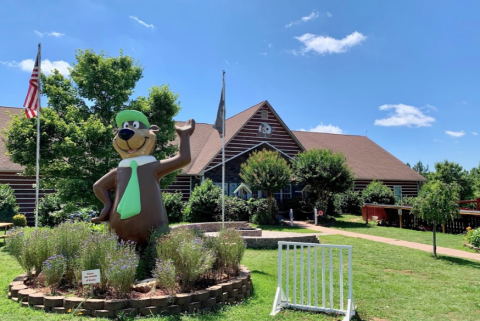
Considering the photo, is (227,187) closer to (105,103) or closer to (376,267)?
(105,103)

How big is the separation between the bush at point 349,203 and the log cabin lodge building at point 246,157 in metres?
2.46

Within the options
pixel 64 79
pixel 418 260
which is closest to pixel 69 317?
pixel 418 260

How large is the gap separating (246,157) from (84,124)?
13271 mm

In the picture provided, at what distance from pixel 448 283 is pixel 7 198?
1921 cm

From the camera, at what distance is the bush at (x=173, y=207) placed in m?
20.2

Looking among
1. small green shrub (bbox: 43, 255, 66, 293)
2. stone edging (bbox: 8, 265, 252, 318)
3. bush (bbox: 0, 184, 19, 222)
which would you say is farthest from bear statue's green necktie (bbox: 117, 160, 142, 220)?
bush (bbox: 0, 184, 19, 222)

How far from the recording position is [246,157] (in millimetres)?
24094

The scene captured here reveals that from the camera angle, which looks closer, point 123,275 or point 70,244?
point 123,275

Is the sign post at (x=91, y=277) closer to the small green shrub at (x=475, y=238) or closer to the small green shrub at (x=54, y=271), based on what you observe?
the small green shrub at (x=54, y=271)

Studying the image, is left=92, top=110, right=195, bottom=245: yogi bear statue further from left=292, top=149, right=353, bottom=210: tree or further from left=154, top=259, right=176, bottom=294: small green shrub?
left=292, top=149, right=353, bottom=210: tree

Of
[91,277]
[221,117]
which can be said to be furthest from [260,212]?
[91,277]

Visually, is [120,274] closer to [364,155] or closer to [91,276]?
[91,276]

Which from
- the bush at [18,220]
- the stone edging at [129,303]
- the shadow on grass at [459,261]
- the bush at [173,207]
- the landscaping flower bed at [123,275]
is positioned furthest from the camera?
the bush at [173,207]

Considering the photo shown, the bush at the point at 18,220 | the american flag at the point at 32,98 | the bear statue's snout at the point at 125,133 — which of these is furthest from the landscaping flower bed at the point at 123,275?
the bush at the point at 18,220
